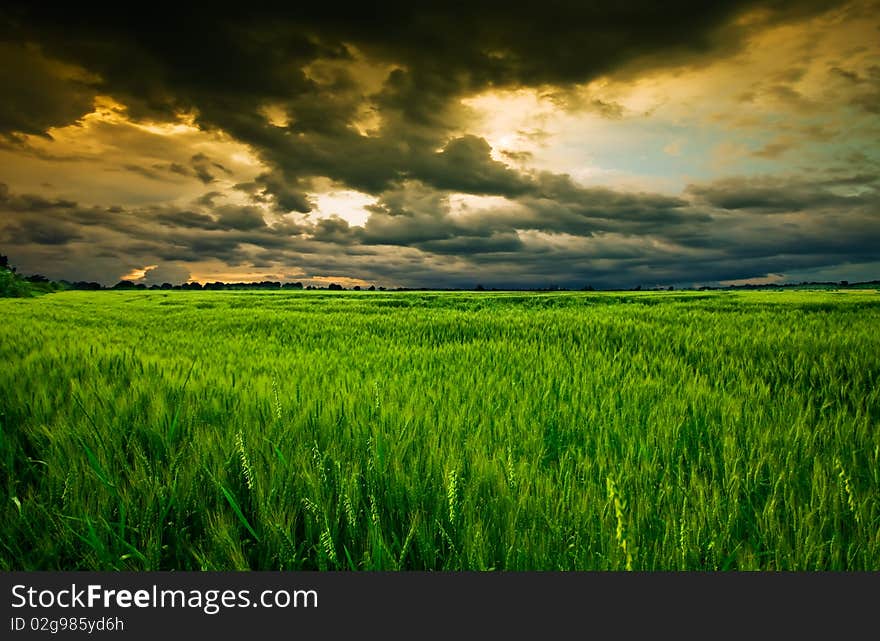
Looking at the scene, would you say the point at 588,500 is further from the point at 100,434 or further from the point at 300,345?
the point at 300,345

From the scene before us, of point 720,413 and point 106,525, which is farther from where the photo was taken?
point 720,413

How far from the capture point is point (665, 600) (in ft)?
3.89

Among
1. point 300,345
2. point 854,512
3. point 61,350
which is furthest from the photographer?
point 300,345

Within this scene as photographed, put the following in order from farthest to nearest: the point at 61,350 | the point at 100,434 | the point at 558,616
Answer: the point at 61,350 < the point at 100,434 < the point at 558,616

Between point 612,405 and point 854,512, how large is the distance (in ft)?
4.05

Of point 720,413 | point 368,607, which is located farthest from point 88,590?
point 720,413

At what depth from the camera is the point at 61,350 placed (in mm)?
4551

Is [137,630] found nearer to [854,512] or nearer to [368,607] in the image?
[368,607]

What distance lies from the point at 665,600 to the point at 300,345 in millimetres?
5239

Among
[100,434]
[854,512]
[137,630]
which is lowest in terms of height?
[137,630]

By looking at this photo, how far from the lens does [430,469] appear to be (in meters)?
1.76

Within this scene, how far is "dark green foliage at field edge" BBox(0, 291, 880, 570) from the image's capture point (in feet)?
4.46

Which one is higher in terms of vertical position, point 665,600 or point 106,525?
point 106,525

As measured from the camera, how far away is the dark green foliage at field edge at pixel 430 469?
1358mm
